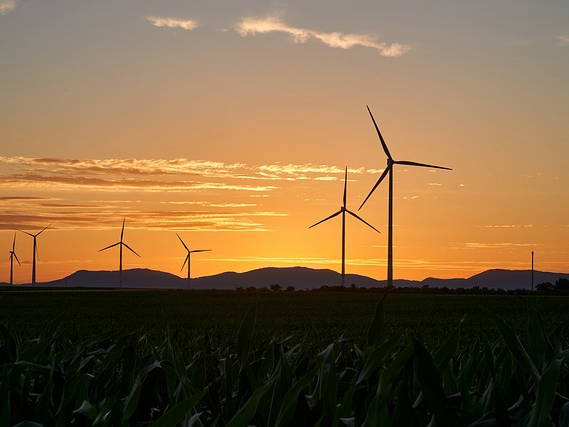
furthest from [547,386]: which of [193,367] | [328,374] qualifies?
[193,367]

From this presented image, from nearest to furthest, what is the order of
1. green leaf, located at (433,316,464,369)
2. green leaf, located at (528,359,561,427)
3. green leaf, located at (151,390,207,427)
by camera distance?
green leaf, located at (151,390,207,427)
green leaf, located at (528,359,561,427)
green leaf, located at (433,316,464,369)

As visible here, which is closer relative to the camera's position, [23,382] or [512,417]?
[512,417]

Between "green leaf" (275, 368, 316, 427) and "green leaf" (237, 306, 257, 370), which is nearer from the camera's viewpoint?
"green leaf" (275, 368, 316, 427)

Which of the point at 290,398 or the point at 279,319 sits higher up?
the point at 290,398

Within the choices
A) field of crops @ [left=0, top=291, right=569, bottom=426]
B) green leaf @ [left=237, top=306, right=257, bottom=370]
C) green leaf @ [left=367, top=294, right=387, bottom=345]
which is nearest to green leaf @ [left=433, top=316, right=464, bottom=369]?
field of crops @ [left=0, top=291, right=569, bottom=426]

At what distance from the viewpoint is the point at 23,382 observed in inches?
106

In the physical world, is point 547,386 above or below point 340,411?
above

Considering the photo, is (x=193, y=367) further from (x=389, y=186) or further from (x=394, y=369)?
(x=389, y=186)

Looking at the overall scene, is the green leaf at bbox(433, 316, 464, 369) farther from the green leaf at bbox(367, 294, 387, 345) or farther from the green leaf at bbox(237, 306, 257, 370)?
the green leaf at bbox(237, 306, 257, 370)

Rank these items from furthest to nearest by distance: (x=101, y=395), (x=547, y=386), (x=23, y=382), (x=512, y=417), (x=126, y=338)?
(x=126, y=338)
(x=101, y=395)
(x=23, y=382)
(x=512, y=417)
(x=547, y=386)

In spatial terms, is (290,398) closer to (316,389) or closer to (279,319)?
(316,389)

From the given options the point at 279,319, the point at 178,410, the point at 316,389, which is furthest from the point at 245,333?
the point at 279,319

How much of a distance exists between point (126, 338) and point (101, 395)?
0.62m

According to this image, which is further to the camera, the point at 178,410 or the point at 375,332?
the point at 375,332
